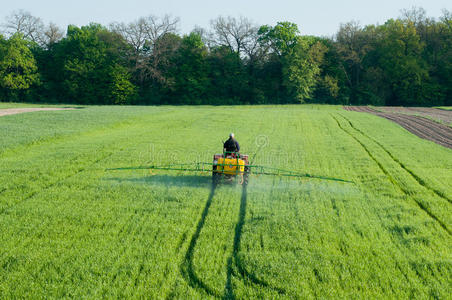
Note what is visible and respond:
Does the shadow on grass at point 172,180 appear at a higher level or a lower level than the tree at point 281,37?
lower

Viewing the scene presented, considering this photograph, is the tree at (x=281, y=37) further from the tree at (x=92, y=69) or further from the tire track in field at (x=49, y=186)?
the tire track in field at (x=49, y=186)

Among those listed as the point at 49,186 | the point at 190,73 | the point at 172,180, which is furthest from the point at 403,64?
the point at 49,186

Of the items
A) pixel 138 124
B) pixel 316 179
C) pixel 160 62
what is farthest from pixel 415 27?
pixel 316 179

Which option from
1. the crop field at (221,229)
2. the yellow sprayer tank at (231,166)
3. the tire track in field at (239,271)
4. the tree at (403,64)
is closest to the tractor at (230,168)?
the yellow sprayer tank at (231,166)

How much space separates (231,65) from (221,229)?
77.6m

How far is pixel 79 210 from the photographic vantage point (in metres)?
10.2

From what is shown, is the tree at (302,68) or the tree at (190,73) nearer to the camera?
the tree at (302,68)

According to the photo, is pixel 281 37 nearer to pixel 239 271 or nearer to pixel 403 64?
pixel 403 64

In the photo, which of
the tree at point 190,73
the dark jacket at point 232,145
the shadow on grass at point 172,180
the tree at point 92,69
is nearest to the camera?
the shadow on grass at point 172,180

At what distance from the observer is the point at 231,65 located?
272 feet

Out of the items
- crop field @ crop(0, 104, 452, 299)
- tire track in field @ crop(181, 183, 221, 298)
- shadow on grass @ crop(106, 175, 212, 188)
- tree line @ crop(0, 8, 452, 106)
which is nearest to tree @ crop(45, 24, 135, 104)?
tree line @ crop(0, 8, 452, 106)

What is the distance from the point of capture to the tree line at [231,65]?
74.2 meters

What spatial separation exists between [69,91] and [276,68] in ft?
165

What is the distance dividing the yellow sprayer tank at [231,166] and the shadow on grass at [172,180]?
0.89m
